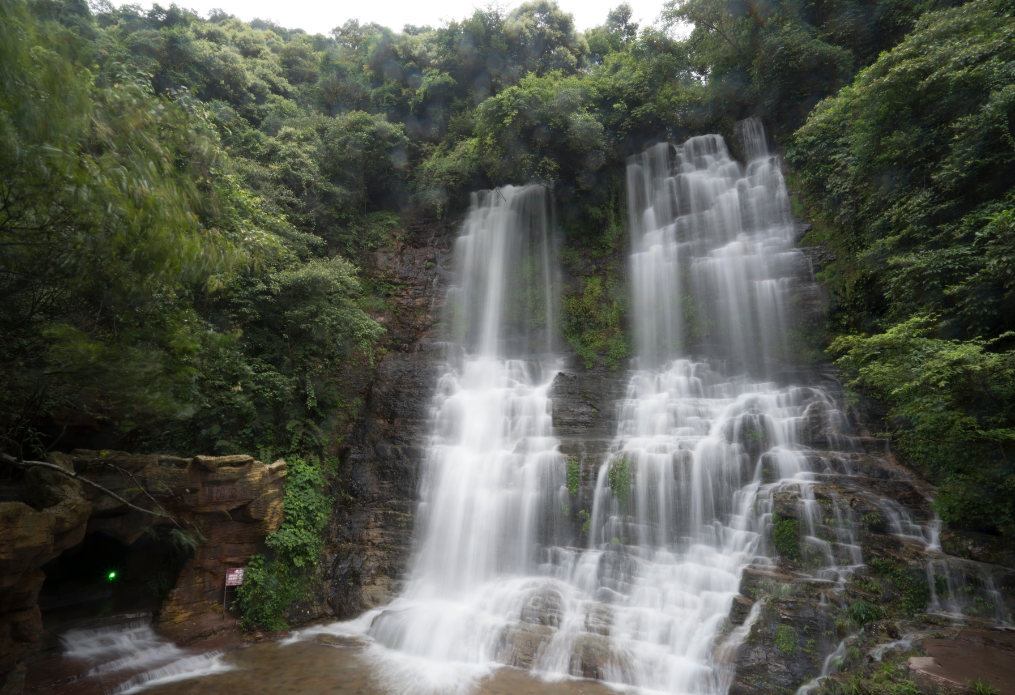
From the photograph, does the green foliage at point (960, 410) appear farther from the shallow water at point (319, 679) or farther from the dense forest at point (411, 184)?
the shallow water at point (319, 679)

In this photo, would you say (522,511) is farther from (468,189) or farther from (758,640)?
(468,189)

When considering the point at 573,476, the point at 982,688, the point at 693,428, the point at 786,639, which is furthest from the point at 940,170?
the point at 573,476

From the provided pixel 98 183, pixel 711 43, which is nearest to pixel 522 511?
pixel 98 183

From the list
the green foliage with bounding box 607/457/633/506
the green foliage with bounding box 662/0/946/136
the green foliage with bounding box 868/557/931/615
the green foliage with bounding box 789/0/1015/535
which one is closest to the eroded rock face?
the green foliage with bounding box 607/457/633/506

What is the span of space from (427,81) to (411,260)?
8.56m

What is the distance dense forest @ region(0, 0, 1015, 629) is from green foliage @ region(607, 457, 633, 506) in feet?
15.0

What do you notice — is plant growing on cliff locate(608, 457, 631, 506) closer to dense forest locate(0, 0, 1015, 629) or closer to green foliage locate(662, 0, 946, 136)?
dense forest locate(0, 0, 1015, 629)

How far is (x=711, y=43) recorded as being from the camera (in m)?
17.8

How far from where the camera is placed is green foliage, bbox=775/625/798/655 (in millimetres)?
6500

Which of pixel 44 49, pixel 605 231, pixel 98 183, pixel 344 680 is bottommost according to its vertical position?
pixel 344 680

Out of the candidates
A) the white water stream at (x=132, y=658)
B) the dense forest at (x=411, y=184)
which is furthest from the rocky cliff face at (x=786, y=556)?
the white water stream at (x=132, y=658)

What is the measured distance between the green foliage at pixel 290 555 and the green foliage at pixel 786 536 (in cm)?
931

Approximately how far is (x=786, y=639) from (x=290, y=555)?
9336 millimetres

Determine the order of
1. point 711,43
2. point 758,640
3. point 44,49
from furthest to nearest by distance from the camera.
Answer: point 711,43 < point 758,640 < point 44,49
